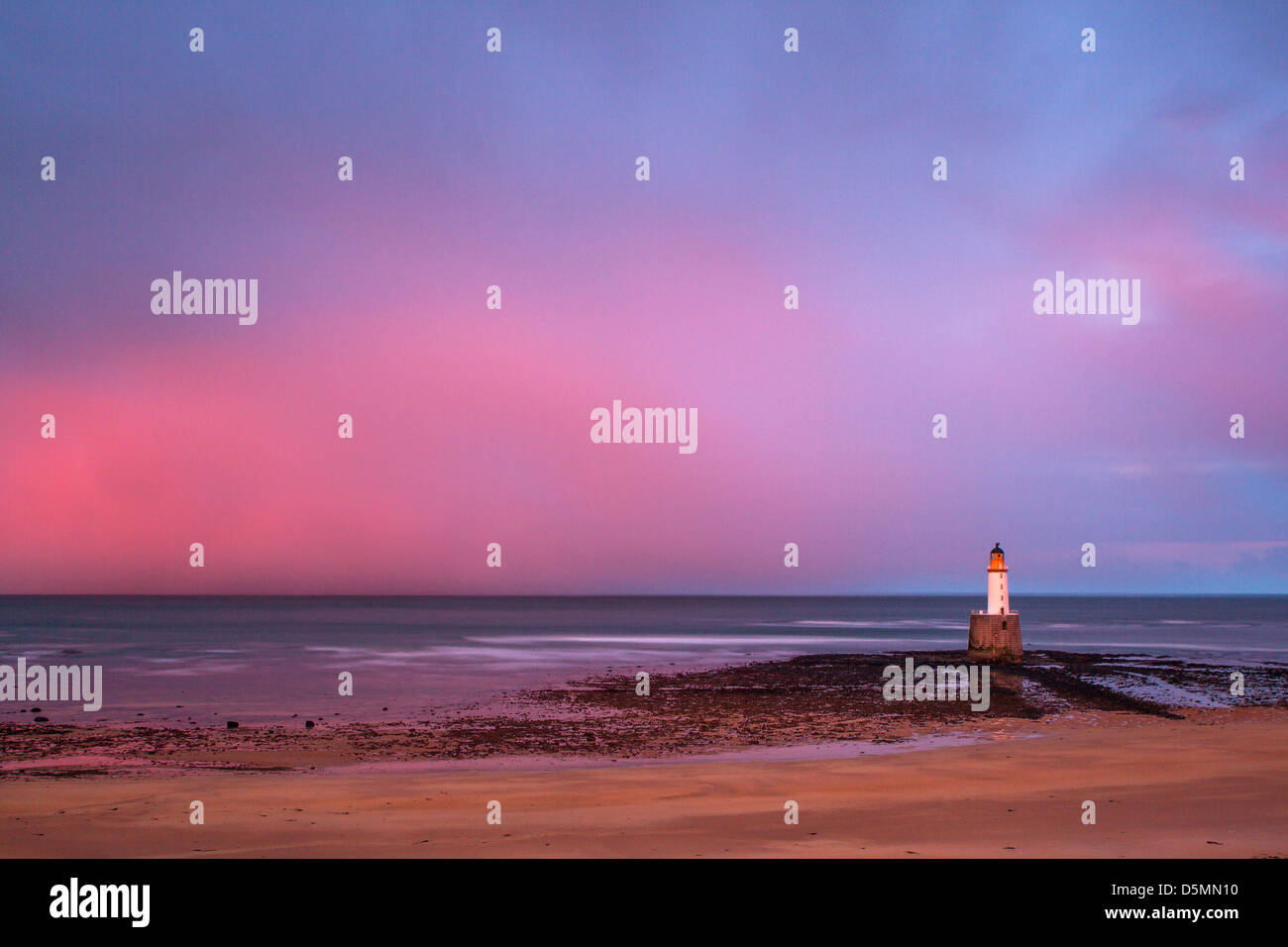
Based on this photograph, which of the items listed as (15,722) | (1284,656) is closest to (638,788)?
(15,722)

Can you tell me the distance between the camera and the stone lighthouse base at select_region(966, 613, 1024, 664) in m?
48.5

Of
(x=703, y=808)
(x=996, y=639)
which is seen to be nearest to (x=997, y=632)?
(x=996, y=639)

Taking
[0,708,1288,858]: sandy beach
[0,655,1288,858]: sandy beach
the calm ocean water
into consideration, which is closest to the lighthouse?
the calm ocean water

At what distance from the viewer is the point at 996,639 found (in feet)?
160

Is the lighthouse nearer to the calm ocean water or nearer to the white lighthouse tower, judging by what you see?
the white lighthouse tower

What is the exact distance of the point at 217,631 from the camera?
9112 centimetres

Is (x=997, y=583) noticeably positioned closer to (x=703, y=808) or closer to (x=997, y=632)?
(x=997, y=632)

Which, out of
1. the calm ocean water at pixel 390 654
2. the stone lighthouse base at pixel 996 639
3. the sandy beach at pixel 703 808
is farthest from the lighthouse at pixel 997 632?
the sandy beach at pixel 703 808

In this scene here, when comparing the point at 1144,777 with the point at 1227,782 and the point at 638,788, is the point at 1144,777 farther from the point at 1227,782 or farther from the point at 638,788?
the point at 638,788

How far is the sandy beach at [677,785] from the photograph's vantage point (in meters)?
12.4

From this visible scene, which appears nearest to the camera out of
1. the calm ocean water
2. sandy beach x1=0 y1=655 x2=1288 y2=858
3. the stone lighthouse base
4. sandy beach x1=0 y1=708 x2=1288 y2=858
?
sandy beach x1=0 y1=708 x2=1288 y2=858

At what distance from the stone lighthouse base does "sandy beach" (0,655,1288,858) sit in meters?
17.8
